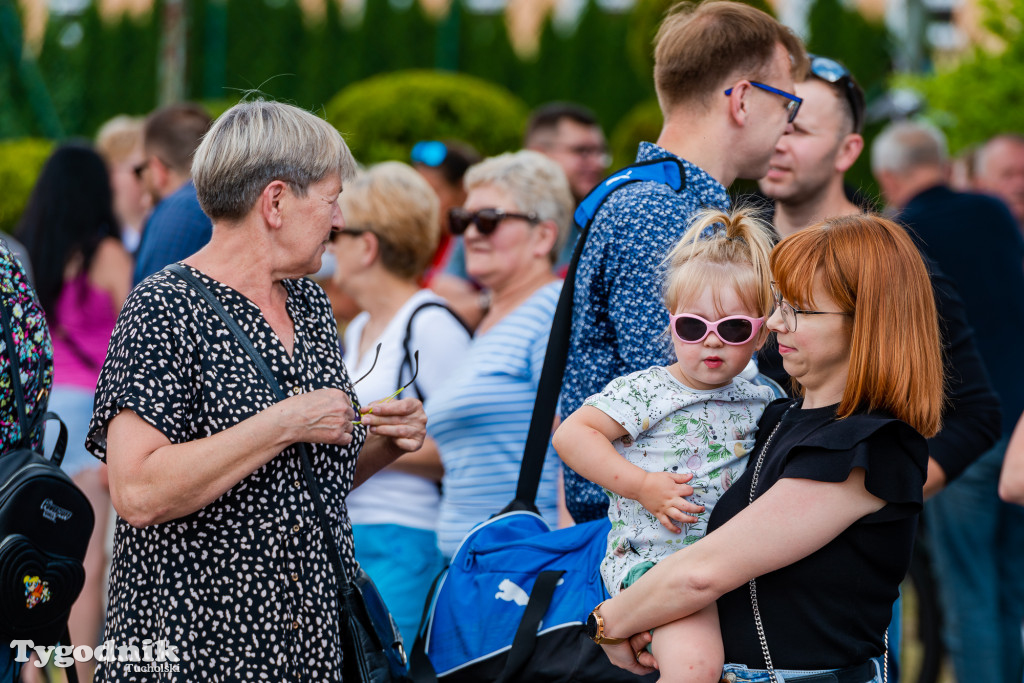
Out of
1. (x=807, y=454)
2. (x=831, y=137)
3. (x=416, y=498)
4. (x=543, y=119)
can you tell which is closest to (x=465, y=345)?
(x=416, y=498)

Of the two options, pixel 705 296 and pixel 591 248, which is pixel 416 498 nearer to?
pixel 591 248

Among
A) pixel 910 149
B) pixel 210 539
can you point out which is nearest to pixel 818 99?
pixel 910 149

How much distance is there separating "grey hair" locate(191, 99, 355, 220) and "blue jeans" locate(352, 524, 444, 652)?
1.44 m

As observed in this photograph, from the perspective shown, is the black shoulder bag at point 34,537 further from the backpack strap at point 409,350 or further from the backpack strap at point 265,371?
the backpack strap at point 409,350

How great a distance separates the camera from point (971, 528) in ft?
15.8

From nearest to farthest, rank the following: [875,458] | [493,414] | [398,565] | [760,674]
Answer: [875,458], [760,674], [493,414], [398,565]

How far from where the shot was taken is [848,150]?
3.77 meters

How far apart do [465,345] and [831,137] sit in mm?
1480

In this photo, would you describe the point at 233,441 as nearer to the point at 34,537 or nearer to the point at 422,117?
the point at 34,537

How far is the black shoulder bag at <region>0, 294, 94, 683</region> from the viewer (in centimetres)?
224

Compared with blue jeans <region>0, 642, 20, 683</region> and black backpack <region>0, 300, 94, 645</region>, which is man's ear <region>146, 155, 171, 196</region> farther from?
blue jeans <region>0, 642, 20, 683</region>

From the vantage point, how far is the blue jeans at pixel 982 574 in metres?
4.70

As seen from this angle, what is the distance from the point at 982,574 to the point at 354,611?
3439 millimetres

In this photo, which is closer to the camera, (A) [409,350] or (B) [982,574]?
(A) [409,350]
